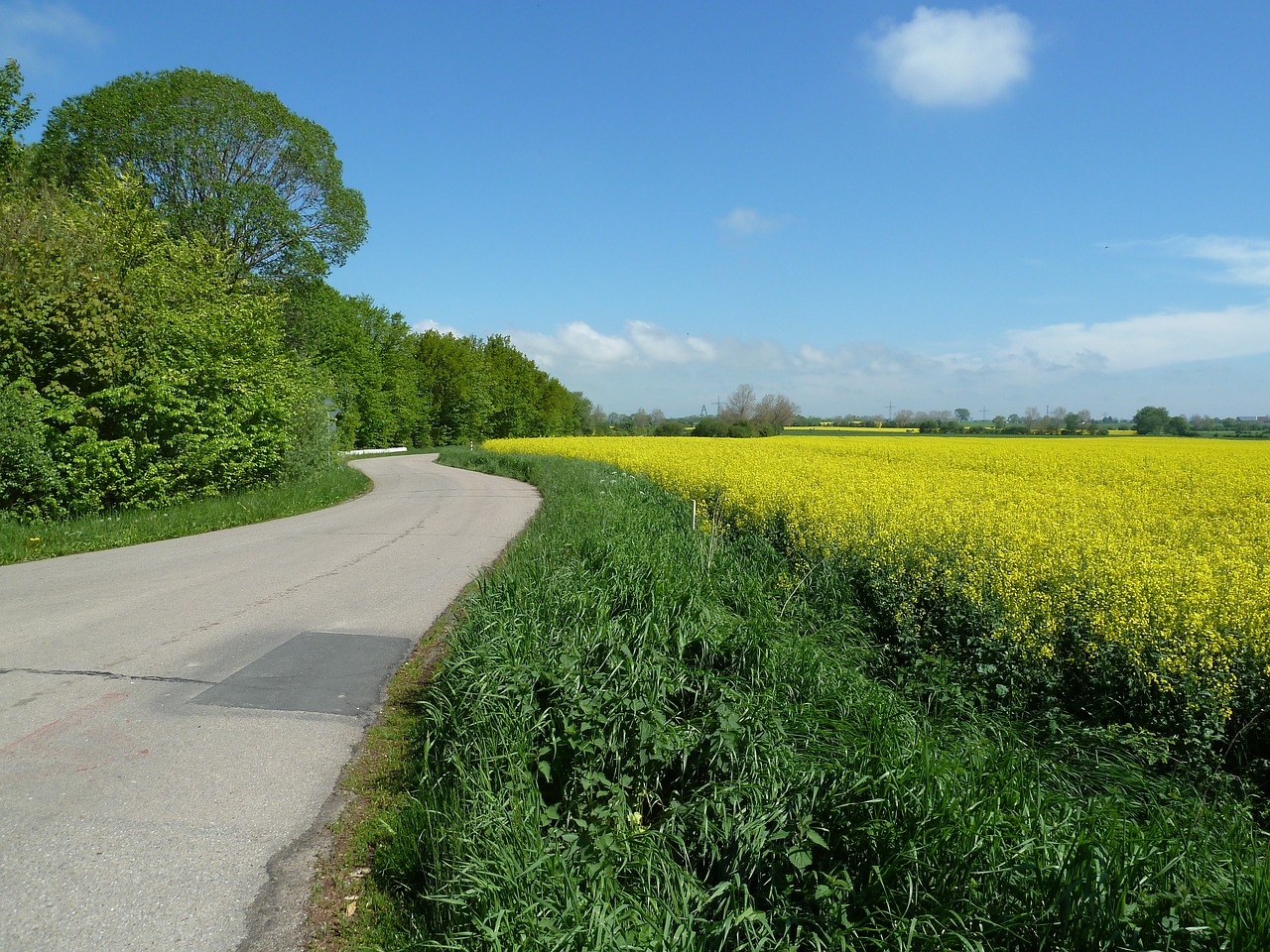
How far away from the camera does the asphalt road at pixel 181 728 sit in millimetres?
3012

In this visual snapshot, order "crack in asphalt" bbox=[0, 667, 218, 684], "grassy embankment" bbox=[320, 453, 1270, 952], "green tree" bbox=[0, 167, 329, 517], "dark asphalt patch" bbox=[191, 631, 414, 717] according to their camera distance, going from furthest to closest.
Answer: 1. "green tree" bbox=[0, 167, 329, 517]
2. "crack in asphalt" bbox=[0, 667, 218, 684]
3. "dark asphalt patch" bbox=[191, 631, 414, 717]
4. "grassy embankment" bbox=[320, 453, 1270, 952]

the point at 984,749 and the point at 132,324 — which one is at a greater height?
the point at 132,324

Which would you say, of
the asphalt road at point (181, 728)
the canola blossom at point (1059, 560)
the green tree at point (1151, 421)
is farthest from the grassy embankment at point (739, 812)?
the green tree at point (1151, 421)

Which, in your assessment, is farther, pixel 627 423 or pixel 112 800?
Result: pixel 627 423

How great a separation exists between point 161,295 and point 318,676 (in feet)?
41.4

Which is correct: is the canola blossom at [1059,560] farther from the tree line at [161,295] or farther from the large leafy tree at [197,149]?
the large leafy tree at [197,149]

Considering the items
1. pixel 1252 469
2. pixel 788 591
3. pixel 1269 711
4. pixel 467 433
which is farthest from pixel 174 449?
pixel 467 433

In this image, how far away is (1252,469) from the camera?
1719 centimetres

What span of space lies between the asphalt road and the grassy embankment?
413mm

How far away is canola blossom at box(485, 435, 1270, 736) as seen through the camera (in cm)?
460

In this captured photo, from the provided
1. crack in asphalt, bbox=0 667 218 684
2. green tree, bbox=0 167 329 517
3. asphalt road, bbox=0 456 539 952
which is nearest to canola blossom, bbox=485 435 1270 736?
asphalt road, bbox=0 456 539 952

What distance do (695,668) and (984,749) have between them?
169cm

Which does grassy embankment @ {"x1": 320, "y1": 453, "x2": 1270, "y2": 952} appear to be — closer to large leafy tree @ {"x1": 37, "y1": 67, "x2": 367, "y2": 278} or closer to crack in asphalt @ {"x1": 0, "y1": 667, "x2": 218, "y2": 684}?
crack in asphalt @ {"x1": 0, "y1": 667, "x2": 218, "y2": 684}

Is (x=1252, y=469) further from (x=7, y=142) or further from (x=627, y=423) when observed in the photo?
(x=627, y=423)
